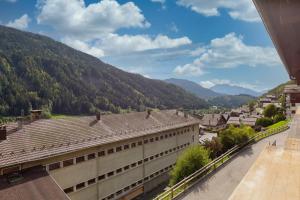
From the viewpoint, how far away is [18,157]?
60.1 feet

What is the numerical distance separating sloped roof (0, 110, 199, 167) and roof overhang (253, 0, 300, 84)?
684 inches

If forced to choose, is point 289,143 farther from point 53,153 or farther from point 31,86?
point 31,86

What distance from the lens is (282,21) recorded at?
2.75 meters

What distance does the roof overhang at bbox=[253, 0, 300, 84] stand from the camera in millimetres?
2252

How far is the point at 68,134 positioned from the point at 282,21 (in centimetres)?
2278

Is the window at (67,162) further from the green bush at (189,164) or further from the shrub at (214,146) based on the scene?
A: the shrub at (214,146)

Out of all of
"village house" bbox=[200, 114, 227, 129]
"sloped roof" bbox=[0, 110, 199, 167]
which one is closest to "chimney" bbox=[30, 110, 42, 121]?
"sloped roof" bbox=[0, 110, 199, 167]

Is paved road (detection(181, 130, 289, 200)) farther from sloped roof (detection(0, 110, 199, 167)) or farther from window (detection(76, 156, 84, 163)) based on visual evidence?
sloped roof (detection(0, 110, 199, 167))

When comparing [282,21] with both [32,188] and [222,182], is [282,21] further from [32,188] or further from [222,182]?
[222,182]

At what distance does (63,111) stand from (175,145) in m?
140

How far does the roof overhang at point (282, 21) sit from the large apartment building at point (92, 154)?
15951mm

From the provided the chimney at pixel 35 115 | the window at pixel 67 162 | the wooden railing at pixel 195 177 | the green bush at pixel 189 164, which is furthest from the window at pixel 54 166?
the green bush at pixel 189 164

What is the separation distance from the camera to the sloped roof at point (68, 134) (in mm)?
19156

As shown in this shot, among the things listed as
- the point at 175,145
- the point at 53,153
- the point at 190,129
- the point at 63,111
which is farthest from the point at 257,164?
the point at 63,111
